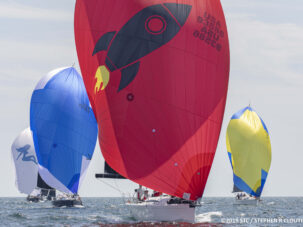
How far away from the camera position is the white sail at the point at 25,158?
246ft

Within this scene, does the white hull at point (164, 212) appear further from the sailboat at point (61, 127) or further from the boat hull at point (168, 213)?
the sailboat at point (61, 127)

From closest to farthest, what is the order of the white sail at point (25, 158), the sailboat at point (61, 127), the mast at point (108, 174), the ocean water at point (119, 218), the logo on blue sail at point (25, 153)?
the ocean water at point (119, 218)
the mast at point (108, 174)
the sailboat at point (61, 127)
the white sail at point (25, 158)
the logo on blue sail at point (25, 153)

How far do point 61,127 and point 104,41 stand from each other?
19.5 meters

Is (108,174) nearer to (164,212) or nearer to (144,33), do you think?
(164,212)

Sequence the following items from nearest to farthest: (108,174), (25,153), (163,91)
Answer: (163,91) < (108,174) < (25,153)

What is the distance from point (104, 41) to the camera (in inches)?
1147

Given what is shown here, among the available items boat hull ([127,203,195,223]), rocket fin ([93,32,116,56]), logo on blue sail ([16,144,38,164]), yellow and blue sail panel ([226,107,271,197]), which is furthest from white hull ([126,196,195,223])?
logo on blue sail ([16,144,38,164])

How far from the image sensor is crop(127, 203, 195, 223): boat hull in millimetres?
30344

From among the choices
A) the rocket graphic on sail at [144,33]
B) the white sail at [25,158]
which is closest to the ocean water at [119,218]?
the rocket graphic on sail at [144,33]

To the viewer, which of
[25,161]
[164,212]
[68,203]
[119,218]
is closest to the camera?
[164,212]

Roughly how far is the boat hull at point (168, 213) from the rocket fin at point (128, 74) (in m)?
6.06

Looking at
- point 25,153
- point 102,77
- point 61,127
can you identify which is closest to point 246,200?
point 61,127

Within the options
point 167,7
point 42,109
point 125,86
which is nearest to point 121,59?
point 125,86

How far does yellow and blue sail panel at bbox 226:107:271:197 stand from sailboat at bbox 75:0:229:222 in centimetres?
3352
